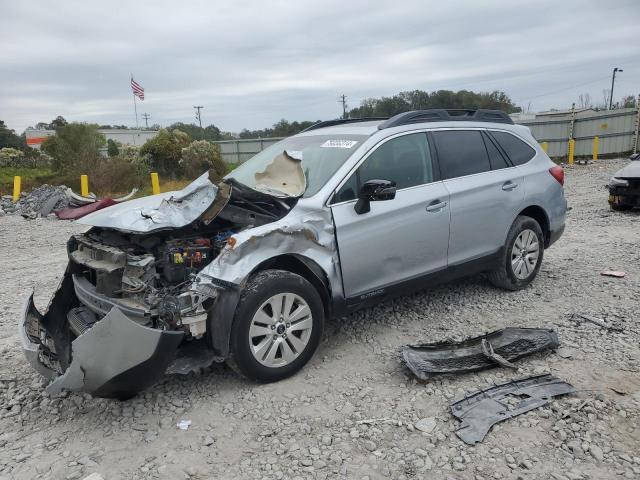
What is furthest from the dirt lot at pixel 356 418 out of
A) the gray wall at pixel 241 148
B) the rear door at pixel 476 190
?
→ the gray wall at pixel 241 148

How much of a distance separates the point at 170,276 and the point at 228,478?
140cm

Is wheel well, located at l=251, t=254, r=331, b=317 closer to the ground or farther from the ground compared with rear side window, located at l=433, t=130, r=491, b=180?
closer to the ground

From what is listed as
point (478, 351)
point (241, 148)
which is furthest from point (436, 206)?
point (241, 148)

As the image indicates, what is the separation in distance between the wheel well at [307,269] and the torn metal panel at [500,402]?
1210 mm

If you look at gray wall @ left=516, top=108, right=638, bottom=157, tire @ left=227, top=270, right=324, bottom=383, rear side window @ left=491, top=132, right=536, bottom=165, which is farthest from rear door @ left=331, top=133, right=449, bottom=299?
gray wall @ left=516, top=108, right=638, bottom=157

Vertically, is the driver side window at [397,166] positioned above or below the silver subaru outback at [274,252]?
above

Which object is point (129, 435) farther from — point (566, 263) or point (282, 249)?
point (566, 263)

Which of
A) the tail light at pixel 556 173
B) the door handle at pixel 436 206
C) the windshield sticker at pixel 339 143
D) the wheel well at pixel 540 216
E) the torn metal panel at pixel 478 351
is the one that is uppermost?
the windshield sticker at pixel 339 143

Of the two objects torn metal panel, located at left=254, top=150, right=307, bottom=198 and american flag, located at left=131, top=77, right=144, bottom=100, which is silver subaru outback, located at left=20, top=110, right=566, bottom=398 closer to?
torn metal panel, located at left=254, top=150, right=307, bottom=198

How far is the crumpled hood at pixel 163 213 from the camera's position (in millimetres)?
3588

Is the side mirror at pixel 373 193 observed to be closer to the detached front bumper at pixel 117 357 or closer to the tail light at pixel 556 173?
the detached front bumper at pixel 117 357

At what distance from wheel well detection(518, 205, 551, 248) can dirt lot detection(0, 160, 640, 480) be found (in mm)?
989

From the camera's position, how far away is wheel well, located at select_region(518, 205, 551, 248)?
5523 mm

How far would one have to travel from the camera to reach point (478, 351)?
13.2 ft
